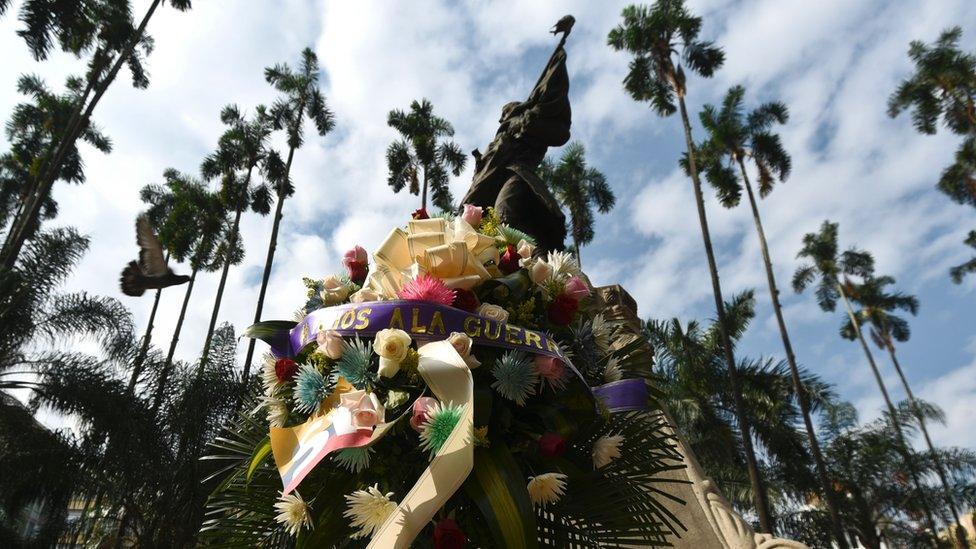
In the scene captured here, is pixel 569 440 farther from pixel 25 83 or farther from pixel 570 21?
pixel 25 83

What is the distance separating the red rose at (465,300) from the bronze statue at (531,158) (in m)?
2.88

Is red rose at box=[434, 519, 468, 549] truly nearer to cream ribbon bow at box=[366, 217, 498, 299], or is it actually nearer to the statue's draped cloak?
cream ribbon bow at box=[366, 217, 498, 299]

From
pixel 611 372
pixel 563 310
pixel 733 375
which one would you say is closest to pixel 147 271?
pixel 563 310

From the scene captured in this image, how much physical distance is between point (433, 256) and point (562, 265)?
488 millimetres

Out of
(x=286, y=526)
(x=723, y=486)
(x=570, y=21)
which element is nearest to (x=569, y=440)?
(x=286, y=526)

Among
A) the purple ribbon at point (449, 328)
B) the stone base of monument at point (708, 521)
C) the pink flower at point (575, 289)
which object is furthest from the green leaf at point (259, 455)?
the stone base of monument at point (708, 521)

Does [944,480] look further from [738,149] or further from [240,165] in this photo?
[240,165]

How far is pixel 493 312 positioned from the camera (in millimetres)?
1721

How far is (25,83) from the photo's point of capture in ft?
83.0

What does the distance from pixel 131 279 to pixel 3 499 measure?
10.5 m

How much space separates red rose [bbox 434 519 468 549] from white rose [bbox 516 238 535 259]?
3.23ft

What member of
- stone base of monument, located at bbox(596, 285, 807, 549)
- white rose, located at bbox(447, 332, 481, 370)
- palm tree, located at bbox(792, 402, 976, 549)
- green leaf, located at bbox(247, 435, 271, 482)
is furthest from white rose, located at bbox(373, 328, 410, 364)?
palm tree, located at bbox(792, 402, 976, 549)

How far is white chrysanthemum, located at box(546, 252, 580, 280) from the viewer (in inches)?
79.9

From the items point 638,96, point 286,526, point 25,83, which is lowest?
point 286,526
